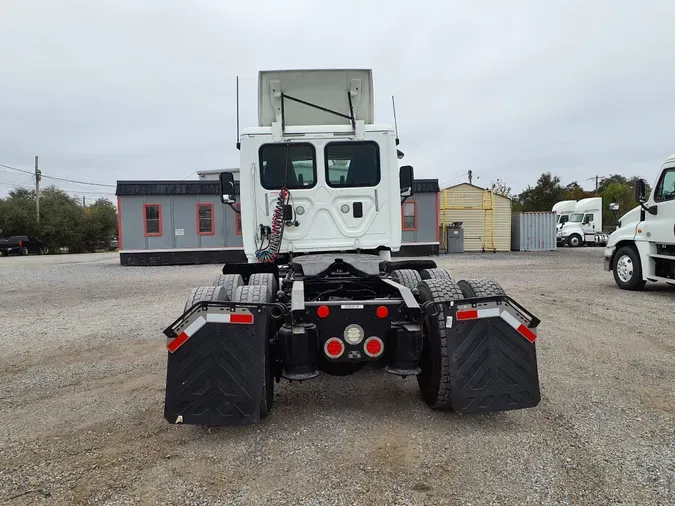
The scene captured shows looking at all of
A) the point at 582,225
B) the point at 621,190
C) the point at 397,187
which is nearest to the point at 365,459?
the point at 397,187

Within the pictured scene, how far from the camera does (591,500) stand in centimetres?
258

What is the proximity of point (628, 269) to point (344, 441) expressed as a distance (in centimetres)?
992

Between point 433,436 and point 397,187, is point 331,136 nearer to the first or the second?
point 397,187

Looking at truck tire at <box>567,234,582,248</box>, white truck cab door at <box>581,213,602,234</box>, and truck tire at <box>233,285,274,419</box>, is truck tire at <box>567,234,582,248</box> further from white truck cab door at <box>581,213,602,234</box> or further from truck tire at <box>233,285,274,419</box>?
truck tire at <box>233,285,274,419</box>

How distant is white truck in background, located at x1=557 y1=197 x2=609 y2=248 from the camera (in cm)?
3259

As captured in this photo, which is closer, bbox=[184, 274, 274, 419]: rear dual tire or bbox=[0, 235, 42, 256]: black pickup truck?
bbox=[184, 274, 274, 419]: rear dual tire

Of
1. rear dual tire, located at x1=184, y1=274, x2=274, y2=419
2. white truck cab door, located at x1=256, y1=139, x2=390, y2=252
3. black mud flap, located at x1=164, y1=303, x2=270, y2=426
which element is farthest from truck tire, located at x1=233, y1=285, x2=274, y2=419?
white truck cab door, located at x1=256, y1=139, x2=390, y2=252

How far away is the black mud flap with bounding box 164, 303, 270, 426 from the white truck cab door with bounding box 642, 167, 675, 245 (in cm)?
955

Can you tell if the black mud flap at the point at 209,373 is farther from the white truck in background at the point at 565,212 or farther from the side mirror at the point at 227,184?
the white truck in background at the point at 565,212

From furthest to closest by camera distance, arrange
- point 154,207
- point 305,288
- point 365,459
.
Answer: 1. point 154,207
2. point 305,288
3. point 365,459

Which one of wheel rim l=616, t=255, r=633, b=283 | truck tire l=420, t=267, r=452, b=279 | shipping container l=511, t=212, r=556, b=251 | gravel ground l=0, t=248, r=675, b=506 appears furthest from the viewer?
shipping container l=511, t=212, r=556, b=251

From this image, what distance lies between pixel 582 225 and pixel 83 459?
3564 centimetres

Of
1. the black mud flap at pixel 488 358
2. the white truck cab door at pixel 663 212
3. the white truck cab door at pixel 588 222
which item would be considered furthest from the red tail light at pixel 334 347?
the white truck cab door at pixel 588 222

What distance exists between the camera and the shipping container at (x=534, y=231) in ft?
87.5
